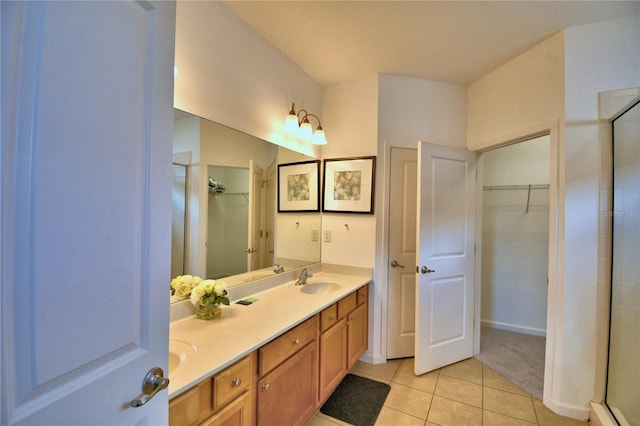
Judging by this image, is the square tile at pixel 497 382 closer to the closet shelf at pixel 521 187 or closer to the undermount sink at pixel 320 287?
the undermount sink at pixel 320 287

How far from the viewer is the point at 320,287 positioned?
7.39 feet

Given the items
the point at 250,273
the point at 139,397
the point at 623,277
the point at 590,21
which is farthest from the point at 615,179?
the point at 139,397

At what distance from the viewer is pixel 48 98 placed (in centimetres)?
51

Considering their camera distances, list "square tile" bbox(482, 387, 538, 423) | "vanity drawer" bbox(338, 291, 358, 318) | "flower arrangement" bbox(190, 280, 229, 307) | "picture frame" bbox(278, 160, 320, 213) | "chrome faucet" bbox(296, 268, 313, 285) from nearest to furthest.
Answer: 1. "flower arrangement" bbox(190, 280, 229, 307)
2. "square tile" bbox(482, 387, 538, 423)
3. "vanity drawer" bbox(338, 291, 358, 318)
4. "chrome faucet" bbox(296, 268, 313, 285)
5. "picture frame" bbox(278, 160, 320, 213)

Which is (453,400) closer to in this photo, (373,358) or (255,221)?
(373,358)

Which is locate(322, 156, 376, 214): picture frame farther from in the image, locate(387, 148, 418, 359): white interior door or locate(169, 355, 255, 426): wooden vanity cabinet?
locate(169, 355, 255, 426): wooden vanity cabinet

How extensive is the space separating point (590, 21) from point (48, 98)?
109 inches

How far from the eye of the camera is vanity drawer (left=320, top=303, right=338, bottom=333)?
168 cm

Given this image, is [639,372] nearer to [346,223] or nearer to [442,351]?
[442,351]

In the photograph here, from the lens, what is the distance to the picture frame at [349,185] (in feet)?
7.95

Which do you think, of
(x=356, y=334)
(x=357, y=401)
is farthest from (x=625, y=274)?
(x=357, y=401)

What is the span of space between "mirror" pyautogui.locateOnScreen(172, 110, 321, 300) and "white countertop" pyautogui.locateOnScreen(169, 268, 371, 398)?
25 cm

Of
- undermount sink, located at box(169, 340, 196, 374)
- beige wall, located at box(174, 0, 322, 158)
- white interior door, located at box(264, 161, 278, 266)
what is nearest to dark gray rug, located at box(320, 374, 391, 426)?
white interior door, located at box(264, 161, 278, 266)

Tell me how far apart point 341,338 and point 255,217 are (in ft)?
3.52
